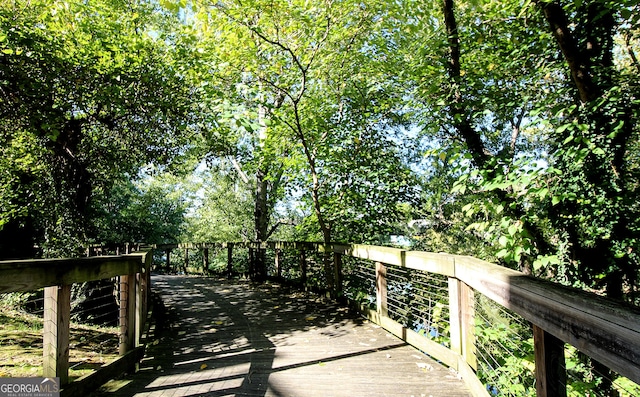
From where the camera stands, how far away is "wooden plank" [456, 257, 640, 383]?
1.02 metres

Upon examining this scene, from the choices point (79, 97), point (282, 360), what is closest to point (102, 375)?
point (282, 360)

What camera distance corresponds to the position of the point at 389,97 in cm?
709

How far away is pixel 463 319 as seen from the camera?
2.91 meters

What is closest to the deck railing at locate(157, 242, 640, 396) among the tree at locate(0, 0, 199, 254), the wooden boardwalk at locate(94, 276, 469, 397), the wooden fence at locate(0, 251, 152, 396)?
the wooden boardwalk at locate(94, 276, 469, 397)

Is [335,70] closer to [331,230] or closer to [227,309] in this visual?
[331,230]

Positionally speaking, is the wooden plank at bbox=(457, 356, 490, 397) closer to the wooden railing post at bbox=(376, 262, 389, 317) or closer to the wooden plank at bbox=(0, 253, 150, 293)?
the wooden railing post at bbox=(376, 262, 389, 317)

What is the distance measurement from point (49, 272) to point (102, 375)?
1.12 metres

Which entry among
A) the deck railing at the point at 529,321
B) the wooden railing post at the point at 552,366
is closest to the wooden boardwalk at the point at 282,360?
the deck railing at the point at 529,321

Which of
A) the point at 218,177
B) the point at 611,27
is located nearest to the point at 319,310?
the point at 611,27

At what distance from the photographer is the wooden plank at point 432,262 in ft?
10.1

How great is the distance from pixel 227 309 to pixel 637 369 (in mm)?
6237

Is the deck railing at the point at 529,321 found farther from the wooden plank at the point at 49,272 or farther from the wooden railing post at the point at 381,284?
the wooden plank at the point at 49,272

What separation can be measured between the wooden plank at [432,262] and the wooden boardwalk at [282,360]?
865 mm

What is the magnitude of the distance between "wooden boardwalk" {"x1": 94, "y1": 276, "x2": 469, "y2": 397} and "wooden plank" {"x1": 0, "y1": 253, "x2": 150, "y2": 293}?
0.95 meters
